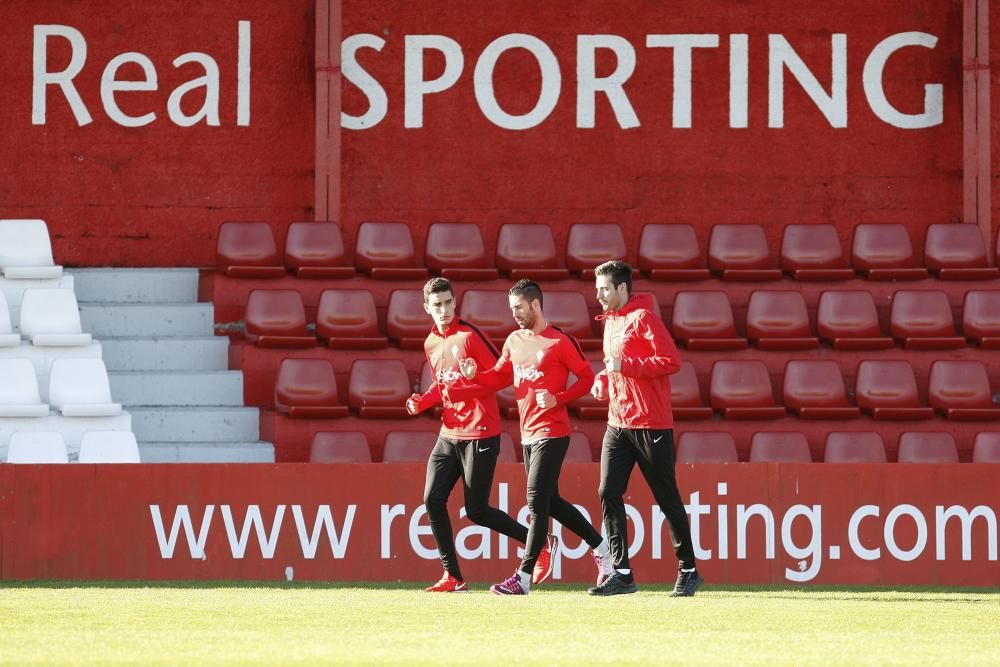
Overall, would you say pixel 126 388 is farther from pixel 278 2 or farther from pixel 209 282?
pixel 278 2

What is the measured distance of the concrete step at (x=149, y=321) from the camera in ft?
44.2

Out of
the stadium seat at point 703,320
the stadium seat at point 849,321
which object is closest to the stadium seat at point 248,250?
the stadium seat at point 703,320

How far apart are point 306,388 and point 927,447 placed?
465 centimetres

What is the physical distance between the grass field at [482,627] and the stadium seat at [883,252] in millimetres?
5134

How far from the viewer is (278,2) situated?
14.8 metres

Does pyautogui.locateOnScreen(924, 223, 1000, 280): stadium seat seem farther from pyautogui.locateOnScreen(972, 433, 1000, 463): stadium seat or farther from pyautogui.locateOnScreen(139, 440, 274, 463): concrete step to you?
pyautogui.locateOnScreen(139, 440, 274, 463): concrete step

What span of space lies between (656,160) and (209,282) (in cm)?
418

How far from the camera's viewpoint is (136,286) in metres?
13.9

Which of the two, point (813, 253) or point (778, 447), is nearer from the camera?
point (778, 447)

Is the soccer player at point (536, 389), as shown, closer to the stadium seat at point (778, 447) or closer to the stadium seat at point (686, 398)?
the stadium seat at point (778, 447)

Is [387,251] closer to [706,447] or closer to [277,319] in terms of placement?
[277,319]

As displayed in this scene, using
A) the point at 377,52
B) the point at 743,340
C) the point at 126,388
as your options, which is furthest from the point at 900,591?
the point at 377,52

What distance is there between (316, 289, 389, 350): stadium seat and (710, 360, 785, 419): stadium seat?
8.56 ft

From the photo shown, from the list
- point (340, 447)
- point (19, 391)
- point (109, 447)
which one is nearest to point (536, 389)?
point (340, 447)
